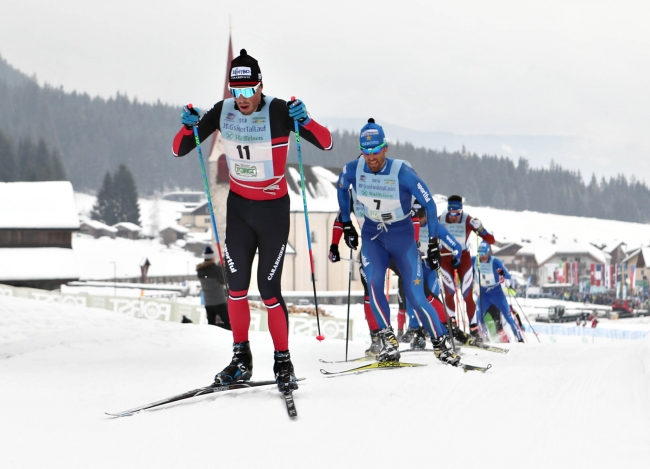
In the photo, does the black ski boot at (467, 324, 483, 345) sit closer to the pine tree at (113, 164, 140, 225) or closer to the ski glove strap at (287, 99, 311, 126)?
the ski glove strap at (287, 99, 311, 126)

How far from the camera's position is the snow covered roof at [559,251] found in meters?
79.2

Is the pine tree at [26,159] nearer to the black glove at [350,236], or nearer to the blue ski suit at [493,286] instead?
the blue ski suit at [493,286]

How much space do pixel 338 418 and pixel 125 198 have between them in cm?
11404

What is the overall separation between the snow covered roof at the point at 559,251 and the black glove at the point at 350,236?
75800mm

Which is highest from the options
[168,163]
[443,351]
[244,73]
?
[168,163]

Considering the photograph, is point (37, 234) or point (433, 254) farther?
point (37, 234)

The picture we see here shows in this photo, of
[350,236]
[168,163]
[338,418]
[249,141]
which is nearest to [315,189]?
[350,236]

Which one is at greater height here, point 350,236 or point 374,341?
point 350,236

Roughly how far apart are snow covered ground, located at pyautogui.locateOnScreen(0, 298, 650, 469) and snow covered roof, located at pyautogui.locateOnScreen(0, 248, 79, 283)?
30.1m

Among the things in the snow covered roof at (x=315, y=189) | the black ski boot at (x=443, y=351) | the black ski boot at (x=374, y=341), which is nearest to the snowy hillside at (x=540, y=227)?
the snow covered roof at (x=315, y=189)

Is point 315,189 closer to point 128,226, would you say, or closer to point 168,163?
point 128,226

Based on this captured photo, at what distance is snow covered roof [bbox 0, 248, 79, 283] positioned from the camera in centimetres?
3494

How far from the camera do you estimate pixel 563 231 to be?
10994cm

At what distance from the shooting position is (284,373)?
467 cm
